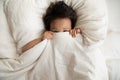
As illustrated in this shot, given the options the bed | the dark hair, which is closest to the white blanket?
the bed

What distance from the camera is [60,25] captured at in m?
1.01

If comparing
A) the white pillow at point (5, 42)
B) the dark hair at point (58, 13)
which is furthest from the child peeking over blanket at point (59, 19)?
the white pillow at point (5, 42)

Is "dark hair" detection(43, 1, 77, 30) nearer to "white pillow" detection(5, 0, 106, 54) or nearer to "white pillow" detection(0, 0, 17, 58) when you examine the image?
"white pillow" detection(5, 0, 106, 54)

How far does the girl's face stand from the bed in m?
0.05

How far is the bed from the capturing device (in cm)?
89

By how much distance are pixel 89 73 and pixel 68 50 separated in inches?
5.6

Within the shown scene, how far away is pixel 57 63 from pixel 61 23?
0.72 ft

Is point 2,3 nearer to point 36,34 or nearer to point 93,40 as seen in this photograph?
point 36,34

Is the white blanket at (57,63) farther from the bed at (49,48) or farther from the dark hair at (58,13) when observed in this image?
the dark hair at (58,13)

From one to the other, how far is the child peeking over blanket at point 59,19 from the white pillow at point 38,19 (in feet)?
0.10

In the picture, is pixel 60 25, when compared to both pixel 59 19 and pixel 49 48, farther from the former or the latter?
pixel 49 48

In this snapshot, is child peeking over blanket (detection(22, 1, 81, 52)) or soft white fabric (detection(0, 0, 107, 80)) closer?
soft white fabric (detection(0, 0, 107, 80))

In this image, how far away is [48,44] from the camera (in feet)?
3.10

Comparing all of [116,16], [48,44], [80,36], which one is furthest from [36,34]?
[116,16]
